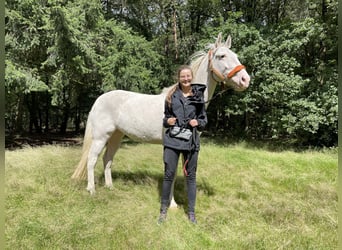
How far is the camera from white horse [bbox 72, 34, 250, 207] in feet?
11.4

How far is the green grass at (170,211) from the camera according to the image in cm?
267

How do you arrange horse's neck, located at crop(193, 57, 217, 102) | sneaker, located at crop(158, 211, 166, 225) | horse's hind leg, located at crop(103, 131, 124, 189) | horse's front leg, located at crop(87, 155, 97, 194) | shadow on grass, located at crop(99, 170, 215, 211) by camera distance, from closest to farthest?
sneaker, located at crop(158, 211, 166, 225) < horse's neck, located at crop(193, 57, 217, 102) < horse's front leg, located at crop(87, 155, 97, 194) < shadow on grass, located at crop(99, 170, 215, 211) < horse's hind leg, located at crop(103, 131, 124, 189)

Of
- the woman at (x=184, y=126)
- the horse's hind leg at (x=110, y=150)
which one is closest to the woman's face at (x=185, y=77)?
the woman at (x=184, y=126)

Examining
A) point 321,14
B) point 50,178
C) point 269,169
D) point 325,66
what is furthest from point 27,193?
point 321,14

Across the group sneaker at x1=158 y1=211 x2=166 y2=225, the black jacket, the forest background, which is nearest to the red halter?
the black jacket

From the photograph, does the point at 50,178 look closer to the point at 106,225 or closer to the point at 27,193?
the point at 27,193

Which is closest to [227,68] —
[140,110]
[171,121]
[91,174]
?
[171,121]

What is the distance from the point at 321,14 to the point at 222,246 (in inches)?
461

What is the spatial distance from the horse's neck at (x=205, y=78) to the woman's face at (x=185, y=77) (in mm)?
551

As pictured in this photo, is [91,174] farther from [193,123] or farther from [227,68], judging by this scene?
[227,68]

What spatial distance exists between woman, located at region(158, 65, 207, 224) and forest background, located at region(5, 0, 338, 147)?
5.24 m

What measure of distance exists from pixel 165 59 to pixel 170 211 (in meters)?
9.57

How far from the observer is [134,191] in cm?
408

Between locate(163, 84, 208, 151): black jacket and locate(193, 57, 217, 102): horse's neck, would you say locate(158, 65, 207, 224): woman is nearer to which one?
locate(163, 84, 208, 151): black jacket
